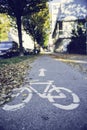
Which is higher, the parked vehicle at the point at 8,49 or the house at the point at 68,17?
the house at the point at 68,17

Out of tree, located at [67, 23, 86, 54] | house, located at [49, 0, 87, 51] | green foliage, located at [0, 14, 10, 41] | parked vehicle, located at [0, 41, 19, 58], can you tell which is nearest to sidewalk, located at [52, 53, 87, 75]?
parked vehicle, located at [0, 41, 19, 58]

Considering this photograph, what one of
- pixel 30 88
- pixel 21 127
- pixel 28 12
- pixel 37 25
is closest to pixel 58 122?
pixel 21 127

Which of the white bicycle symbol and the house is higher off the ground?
the house

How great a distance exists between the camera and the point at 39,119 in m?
5.47

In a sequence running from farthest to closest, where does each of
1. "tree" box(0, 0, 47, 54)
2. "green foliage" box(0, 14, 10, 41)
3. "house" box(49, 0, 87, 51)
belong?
"green foliage" box(0, 14, 10, 41)
"house" box(49, 0, 87, 51)
"tree" box(0, 0, 47, 54)

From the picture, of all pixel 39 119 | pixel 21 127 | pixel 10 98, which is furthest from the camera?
pixel 10 98

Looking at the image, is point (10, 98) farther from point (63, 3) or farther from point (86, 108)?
point (63, 3)

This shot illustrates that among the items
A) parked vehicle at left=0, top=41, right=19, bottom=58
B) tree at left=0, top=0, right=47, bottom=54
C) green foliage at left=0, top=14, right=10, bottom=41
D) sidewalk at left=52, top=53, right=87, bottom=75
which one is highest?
tree at left=0, top=0, right=47, bottom=54

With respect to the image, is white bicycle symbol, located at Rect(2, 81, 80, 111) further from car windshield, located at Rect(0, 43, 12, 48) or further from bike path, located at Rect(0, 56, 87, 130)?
car windshield, located at Rect(0, 43, 12, 48)

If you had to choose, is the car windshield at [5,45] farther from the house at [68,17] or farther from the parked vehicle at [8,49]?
the house at [68,17]

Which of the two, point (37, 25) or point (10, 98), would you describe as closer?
point (10, 98)

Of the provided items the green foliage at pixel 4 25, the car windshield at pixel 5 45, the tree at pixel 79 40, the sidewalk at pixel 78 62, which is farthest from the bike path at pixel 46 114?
the green foliage at pixel 4 25

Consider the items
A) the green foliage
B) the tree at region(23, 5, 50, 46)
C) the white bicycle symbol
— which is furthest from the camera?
the green foliage

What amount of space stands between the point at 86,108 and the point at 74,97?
1149mm
